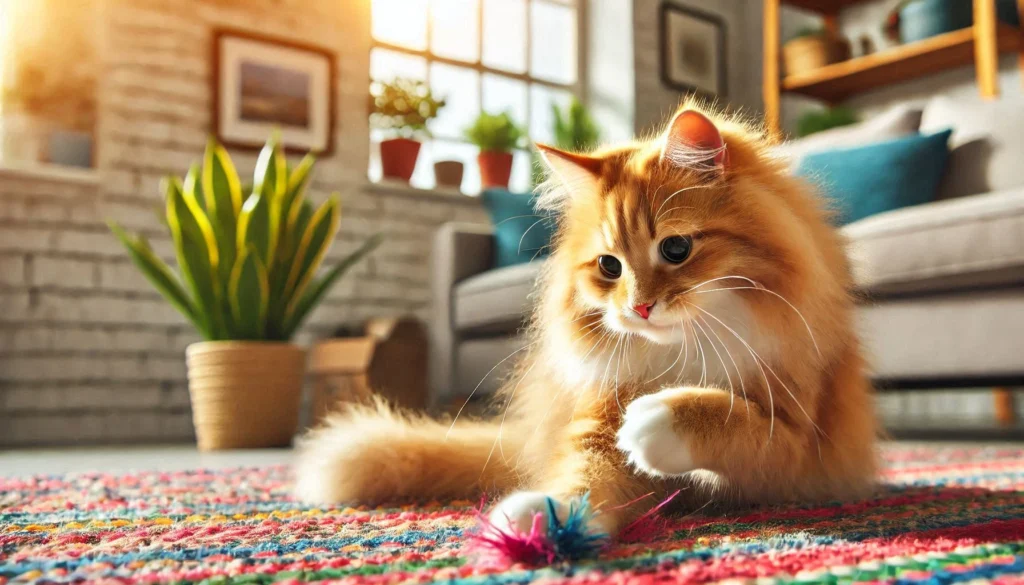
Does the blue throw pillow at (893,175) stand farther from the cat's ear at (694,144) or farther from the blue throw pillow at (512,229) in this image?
the cat's ear at (694,144)

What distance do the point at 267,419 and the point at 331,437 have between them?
4.50 feet

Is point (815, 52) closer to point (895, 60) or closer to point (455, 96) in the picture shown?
point (895, 60)

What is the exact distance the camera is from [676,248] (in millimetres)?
758

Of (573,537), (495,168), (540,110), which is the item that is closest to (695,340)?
(573,537)

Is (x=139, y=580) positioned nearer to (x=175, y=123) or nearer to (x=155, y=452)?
(x=155, y=452)

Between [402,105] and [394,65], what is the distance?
13.6 inches

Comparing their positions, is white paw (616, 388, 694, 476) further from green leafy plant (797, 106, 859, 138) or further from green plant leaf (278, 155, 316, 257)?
green leafy plant (797, 106, 859, 138)

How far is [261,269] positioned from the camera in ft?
7.30

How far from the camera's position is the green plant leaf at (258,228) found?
223 centimetres

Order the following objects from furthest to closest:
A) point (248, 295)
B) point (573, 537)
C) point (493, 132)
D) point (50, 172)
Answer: point (493, 132), point (50, 172), point (248, 295), point (573, 537)

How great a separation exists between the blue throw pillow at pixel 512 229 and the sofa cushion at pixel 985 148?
121cm

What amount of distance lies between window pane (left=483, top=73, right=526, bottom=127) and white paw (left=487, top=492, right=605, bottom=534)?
3540 mm

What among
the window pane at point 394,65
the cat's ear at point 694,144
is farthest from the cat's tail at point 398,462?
the window pane at point 394,65

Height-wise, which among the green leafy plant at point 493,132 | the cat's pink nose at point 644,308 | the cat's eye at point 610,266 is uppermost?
the green leafy plant at point 493,132
